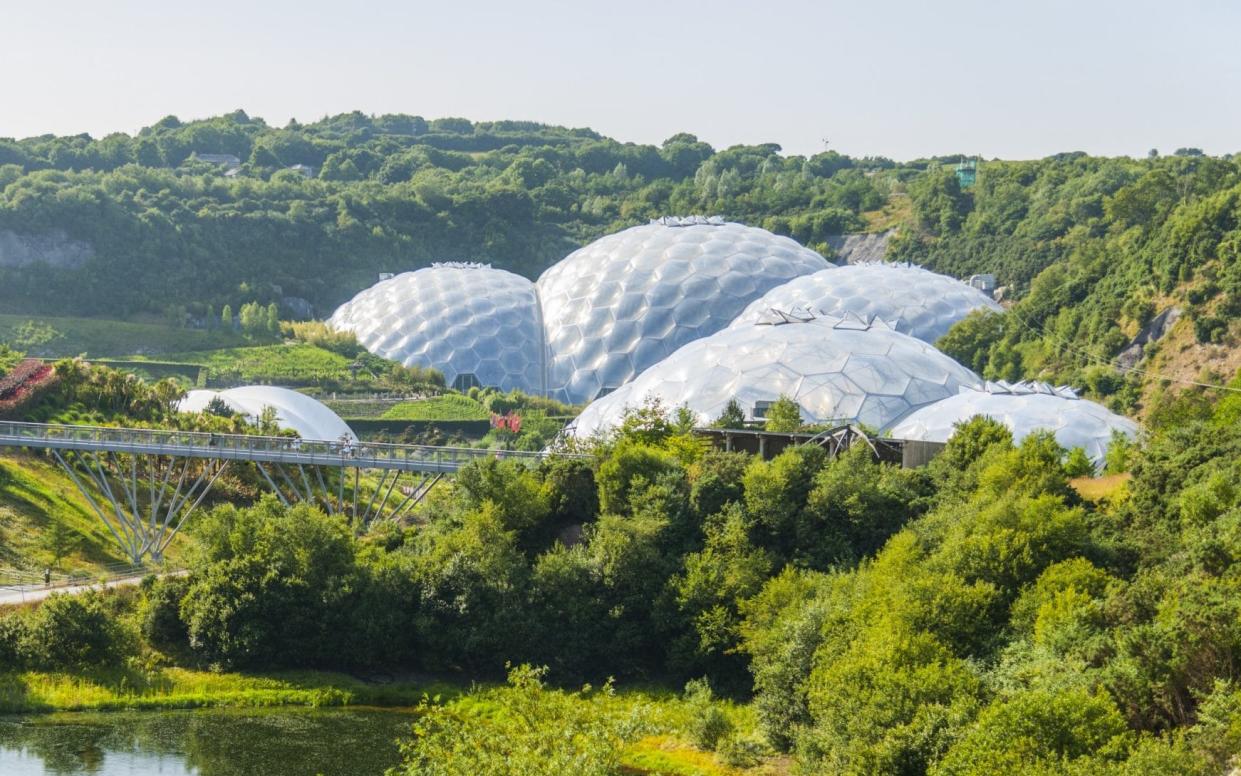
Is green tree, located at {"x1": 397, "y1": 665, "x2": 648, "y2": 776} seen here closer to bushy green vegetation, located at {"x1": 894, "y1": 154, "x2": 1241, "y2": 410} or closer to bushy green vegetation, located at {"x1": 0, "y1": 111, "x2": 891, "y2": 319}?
bushy green vegetation, located at {"x1": 894, "y1": 154, "x2": 1241, "y2": 410}

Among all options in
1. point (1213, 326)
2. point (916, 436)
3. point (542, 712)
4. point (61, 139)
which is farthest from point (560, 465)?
point (61, 139)

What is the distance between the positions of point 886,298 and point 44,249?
54.5m

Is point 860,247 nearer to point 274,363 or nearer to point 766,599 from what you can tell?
point 274,363

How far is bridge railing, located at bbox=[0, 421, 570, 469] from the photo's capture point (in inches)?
2111

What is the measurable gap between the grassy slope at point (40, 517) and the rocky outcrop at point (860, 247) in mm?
74565

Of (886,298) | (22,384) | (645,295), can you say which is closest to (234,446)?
(22,384)

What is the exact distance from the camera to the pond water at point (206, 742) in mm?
36000

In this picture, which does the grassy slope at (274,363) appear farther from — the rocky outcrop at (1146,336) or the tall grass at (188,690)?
the tall grass at (188,690)

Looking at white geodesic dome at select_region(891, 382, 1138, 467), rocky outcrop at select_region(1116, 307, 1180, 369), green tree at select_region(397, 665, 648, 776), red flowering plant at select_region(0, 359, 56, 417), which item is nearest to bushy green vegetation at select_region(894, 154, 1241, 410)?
rocky outcrop at select_region(1116, 307, 1180, 369)

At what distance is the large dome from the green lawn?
887 cm

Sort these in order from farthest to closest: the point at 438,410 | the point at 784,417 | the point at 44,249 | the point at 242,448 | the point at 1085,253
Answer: the point at 44,249 < the point at 1085,253 < the point at 438,410 < the point at 784,417 < the point at 242,448

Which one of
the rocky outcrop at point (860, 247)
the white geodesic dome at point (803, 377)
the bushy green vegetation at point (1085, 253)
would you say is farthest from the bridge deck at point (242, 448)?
the rocky outcrop at point (860, 247)

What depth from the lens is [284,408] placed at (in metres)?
71.2

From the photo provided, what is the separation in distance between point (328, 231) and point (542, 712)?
101377 mm
